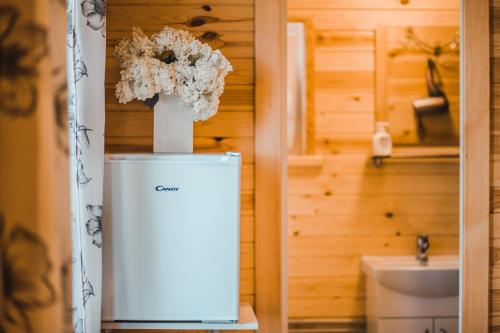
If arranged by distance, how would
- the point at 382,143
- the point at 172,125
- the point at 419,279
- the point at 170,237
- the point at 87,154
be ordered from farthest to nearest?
the point at 382,143
the point at 419,279
the point at 172,125
the point at 170,237
the point at 87,154

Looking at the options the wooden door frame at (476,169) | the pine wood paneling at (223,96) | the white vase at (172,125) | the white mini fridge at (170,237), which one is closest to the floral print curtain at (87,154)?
the white mini fridge at (170,237)

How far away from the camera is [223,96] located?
2.30m

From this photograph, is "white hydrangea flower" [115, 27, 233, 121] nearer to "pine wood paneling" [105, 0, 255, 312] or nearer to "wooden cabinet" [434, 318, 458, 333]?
"pine wood paneling" [105, 0, 255, 312]

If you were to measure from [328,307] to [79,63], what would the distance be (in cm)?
219

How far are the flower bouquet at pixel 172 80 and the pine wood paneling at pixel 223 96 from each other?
0.27 metres

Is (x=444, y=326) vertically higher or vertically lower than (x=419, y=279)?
lower

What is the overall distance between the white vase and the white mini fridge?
0.16 meters

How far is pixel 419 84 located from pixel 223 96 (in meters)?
1.46

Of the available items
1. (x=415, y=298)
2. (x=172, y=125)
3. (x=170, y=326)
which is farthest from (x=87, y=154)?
(x=415, y=298)

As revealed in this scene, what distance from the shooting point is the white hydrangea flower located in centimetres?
189

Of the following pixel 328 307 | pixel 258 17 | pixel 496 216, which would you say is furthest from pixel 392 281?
pixel 258 17

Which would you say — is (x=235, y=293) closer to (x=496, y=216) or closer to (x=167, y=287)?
(x=167, y=287)

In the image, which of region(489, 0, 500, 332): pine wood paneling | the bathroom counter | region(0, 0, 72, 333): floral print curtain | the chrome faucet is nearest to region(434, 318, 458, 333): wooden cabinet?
the chrome faucet

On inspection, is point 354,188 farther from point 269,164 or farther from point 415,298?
point 269,164
